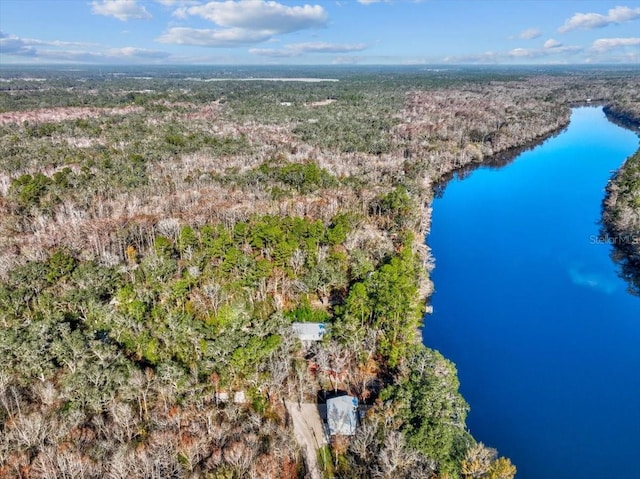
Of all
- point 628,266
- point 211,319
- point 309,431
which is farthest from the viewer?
→ point 628,266

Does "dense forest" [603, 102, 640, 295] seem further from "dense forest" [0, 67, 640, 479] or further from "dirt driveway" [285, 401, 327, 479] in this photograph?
"dirt driveway" [285, 401, 327, 479]

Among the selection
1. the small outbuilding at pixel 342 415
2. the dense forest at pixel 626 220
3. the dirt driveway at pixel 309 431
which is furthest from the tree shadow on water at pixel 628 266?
the dirt driveway at pixel 309 431

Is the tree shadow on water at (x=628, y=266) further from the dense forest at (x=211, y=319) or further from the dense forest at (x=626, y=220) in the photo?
the dense forest at (x=211, y=319)

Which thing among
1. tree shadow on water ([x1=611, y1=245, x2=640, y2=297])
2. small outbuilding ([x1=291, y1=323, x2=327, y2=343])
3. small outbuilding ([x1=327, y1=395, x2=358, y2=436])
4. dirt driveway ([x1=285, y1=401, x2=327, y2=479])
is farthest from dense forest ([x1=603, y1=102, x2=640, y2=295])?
dirt driveway ([x1=285, y1=401, x2=327, y2=479])

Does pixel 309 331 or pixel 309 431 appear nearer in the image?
pixel 309 431

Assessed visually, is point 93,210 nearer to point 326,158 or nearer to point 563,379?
point 326,158

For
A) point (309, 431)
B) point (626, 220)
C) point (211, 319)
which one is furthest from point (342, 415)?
point (626, 220)

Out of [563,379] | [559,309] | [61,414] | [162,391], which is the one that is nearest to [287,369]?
[162,391]

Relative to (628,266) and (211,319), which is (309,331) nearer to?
(211,319)
